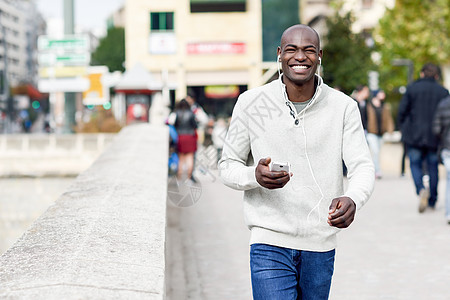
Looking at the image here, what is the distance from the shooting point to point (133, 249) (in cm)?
353

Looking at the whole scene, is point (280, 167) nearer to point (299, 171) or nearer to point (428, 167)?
point (299, 171)

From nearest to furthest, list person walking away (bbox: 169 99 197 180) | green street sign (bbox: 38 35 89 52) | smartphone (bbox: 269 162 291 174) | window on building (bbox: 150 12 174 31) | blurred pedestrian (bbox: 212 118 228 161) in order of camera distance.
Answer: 1. smartphone (bbox: 269 162 291 174)
2. person walking away (bbox: 169 99 197 180)
3. green street sign (bbox: 38 35 89 52)
4. blurred pedestrian (bbox: 212 118 228 161)
5. window on building (bbox: 150 12 174 31)

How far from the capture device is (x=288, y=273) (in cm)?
314

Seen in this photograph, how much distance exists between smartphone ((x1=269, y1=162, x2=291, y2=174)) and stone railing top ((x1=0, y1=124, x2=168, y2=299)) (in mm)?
572

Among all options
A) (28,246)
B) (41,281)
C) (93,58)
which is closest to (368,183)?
(41,281)

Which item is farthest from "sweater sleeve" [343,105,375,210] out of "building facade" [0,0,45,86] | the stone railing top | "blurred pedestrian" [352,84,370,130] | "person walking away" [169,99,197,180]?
"building facade" [0,0,45,86]

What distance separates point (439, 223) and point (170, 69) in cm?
3437

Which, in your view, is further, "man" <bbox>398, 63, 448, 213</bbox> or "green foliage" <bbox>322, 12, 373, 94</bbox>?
"green foliage" <bbox>322, 12, 373, 94</bbox>

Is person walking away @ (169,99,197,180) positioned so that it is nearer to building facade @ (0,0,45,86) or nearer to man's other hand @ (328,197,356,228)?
man's other hand @ (328,197,356,228)

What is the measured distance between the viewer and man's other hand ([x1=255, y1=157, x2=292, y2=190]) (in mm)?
2924

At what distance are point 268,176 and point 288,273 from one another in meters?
0.44

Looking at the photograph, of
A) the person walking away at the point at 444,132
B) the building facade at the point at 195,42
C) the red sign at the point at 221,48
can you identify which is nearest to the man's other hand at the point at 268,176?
the person walking away at the point at 444,132

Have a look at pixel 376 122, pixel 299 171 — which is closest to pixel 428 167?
pixel 376 122

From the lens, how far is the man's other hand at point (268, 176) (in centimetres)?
292
